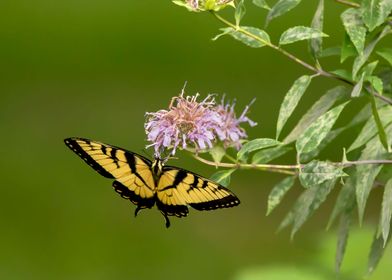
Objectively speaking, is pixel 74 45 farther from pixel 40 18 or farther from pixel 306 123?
pixel 306 123

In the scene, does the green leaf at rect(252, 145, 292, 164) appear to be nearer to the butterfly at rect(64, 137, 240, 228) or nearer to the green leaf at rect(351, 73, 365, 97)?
the butterfly at rect(64, 137, 240, 228)

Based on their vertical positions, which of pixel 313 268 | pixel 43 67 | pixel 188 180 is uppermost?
pixel 43 67

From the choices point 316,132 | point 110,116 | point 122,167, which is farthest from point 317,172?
point 110,116

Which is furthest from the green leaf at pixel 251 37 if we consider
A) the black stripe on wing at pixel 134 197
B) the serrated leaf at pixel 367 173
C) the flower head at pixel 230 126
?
the black stripe on wing at pixel 134 197

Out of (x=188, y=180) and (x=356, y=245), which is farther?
(x=356, y=245)

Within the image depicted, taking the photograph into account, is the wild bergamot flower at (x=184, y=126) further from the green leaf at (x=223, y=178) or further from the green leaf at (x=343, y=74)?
the green leaf at (x=343, y=74)

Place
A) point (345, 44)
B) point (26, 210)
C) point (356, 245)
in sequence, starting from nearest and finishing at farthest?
1. point (345, 44)
2. point (356, 245)
3. point (26, 210)

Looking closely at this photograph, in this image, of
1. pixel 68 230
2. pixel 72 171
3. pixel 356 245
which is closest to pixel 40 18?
pixel 72 171
